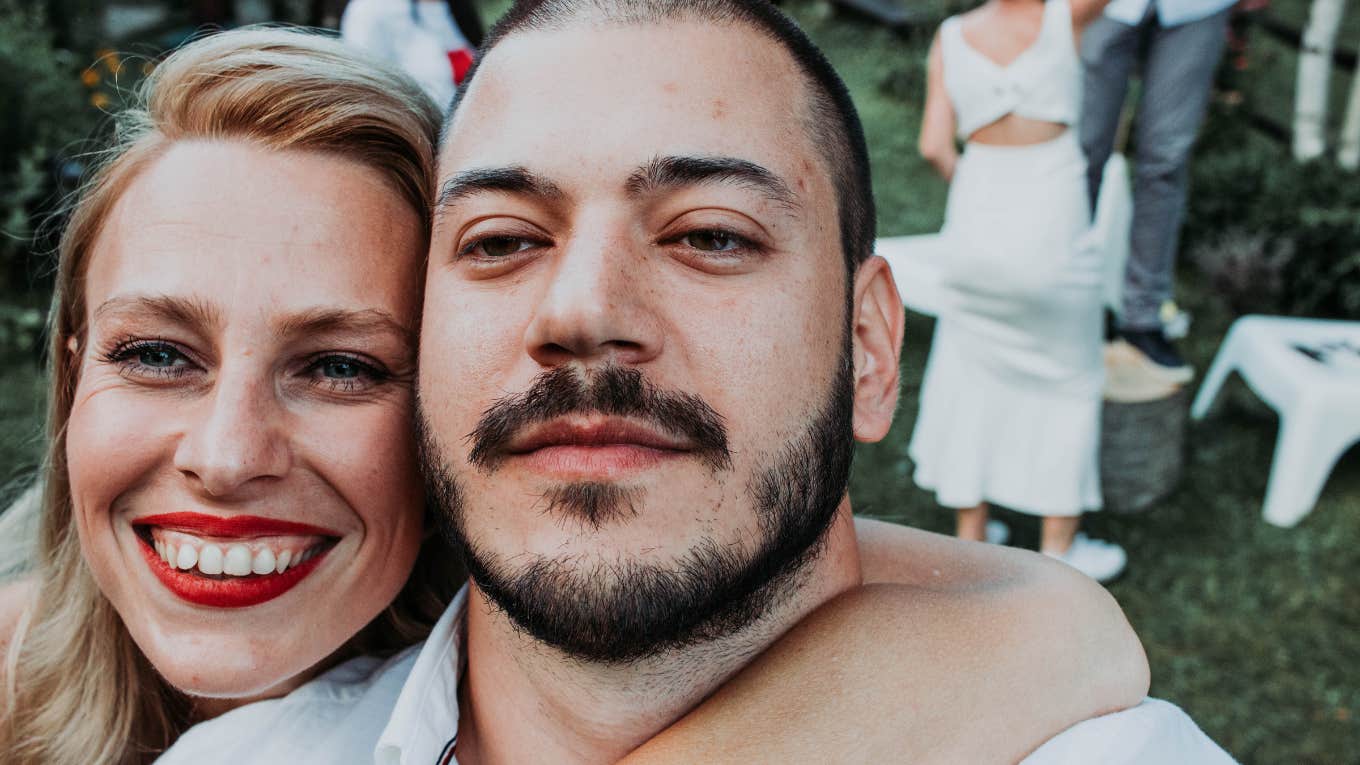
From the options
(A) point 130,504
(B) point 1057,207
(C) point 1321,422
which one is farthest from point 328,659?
(C) point 1321,422

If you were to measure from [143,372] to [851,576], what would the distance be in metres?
1.27

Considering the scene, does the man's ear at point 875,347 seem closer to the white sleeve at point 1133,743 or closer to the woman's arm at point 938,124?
the white sleeve at point 1133,743

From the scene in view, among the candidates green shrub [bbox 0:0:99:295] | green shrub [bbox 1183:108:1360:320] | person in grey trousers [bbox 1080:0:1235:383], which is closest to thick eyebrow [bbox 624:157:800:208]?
person in grey trousers [bbox 1080:0:1235:383]

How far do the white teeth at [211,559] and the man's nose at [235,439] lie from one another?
10 cm

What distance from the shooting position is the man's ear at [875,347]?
210 centimetres

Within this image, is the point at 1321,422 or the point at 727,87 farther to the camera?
the point at 1321,422

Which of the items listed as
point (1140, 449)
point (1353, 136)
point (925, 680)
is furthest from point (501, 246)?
point (1353, 136)

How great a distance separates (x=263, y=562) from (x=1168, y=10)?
526cm

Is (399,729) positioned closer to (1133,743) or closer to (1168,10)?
(1133,743)

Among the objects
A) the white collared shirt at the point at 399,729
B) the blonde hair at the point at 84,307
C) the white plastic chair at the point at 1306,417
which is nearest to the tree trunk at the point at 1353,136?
the white plastic chair at the point at 1306,417

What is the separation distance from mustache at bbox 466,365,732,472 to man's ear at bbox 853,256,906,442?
1.51 ft

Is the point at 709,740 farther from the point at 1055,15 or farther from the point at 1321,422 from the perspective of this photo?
the point at 1321,422

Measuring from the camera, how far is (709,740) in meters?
1.72

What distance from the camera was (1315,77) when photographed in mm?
8141
